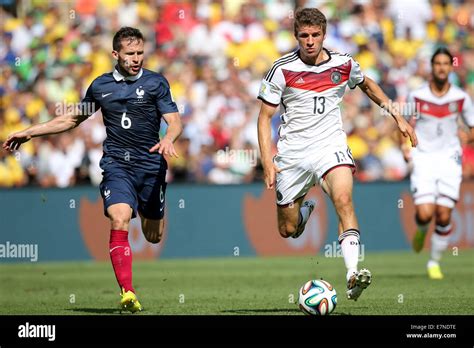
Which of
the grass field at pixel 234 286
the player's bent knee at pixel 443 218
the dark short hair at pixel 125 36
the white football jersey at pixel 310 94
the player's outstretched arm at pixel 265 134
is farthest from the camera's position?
the player's bent knee at pixel 443 218

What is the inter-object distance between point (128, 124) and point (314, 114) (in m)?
1.94

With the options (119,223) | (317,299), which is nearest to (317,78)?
(317,299)

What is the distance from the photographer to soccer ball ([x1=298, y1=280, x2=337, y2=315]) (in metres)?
10.3

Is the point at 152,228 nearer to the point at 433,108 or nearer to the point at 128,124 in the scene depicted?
the point at 128,124

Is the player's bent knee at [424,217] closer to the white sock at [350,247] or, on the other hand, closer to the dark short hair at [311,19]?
the white sock at [350,247]

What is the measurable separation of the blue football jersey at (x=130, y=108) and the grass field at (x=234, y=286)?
1.65 meters

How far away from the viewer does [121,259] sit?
10.8 meters

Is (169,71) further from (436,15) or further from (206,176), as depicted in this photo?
(436,15)

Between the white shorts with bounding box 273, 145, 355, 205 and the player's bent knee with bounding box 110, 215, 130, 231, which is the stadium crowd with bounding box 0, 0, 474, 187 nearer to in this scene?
the white shorts with bounding box 273, 145, 355, 205

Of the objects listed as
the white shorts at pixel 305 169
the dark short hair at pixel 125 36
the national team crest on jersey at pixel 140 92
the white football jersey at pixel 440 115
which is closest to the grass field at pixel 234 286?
the white shorts at pixel 305 169

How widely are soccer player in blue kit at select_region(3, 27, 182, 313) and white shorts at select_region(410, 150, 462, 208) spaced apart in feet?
16.8

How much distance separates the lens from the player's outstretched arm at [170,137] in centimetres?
1038
